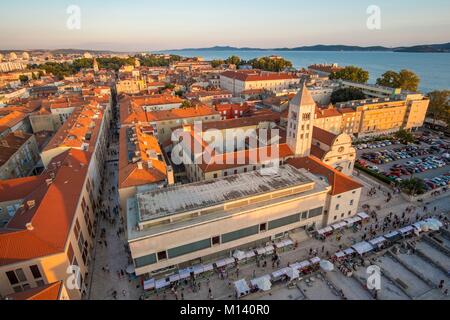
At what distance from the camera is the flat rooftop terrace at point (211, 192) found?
29.8 meters

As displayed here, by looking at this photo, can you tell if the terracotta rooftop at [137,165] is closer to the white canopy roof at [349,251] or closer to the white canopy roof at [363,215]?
the white canopy roof at [349,251]

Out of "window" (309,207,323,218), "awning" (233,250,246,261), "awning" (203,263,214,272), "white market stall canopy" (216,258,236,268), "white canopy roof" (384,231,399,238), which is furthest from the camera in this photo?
"window" (309,207,323,218)

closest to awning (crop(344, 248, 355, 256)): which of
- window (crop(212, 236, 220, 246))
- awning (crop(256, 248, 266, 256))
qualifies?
awning (crop(256, 248, 266, 256))

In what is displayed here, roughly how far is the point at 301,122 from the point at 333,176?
10.4 meters

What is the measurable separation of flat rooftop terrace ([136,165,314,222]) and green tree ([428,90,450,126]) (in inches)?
2480

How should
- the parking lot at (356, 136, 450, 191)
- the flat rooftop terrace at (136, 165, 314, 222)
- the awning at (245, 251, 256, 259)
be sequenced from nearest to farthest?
1. the flat rooftop terrace at (136, 165, 314, 222)
2. the awning at (245, 251, 256, 259)
3. the parking lot at (356, 136, 450, 191)

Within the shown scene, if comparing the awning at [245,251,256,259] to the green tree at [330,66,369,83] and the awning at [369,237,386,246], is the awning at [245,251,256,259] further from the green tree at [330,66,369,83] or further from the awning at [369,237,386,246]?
the green tree at [330,66,369,83]

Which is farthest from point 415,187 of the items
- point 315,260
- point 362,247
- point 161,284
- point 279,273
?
point 161,284

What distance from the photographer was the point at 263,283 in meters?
27.9

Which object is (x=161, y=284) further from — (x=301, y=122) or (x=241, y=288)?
(x=301, y=122)

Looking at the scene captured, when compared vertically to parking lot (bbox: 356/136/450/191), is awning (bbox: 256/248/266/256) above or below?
below

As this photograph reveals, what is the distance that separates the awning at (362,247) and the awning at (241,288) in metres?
14.5

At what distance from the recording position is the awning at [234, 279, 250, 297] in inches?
1086

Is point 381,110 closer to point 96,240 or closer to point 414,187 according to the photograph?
point 414,187
